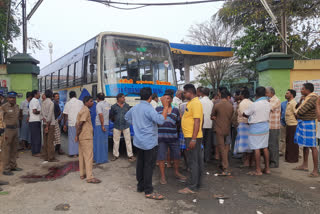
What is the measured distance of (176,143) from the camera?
534 centimetres

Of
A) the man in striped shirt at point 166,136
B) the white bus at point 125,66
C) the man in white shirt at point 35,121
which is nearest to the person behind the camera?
the man in striped shirt at point 166,136

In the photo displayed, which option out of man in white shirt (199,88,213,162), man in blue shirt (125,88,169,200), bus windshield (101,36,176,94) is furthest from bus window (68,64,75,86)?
man in blue shirt (125,88,169,200)

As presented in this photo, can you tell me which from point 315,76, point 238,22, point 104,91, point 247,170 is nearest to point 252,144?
point 247,170

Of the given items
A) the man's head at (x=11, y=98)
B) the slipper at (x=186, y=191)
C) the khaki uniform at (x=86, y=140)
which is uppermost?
the man's head at (x=11, y=98)

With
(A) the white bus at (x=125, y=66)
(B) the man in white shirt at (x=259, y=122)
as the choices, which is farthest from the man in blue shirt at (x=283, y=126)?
(A) the white bus at (x=125, y=66)

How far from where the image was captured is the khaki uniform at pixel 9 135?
580cm

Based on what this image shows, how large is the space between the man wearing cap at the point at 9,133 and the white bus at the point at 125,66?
232 centimetres

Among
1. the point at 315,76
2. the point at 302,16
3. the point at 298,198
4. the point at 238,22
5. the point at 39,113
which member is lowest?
the point at 298,198

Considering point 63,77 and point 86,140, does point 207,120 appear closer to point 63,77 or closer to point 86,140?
point 86,140

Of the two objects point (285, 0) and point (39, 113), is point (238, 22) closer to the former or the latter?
point (285, 0)

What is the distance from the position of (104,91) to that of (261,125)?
14.0 ft

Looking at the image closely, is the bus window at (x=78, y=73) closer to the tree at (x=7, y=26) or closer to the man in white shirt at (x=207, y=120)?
the tree at (x=7, y=26)

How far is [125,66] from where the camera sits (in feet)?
25.6

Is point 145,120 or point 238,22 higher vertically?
point 238,22
